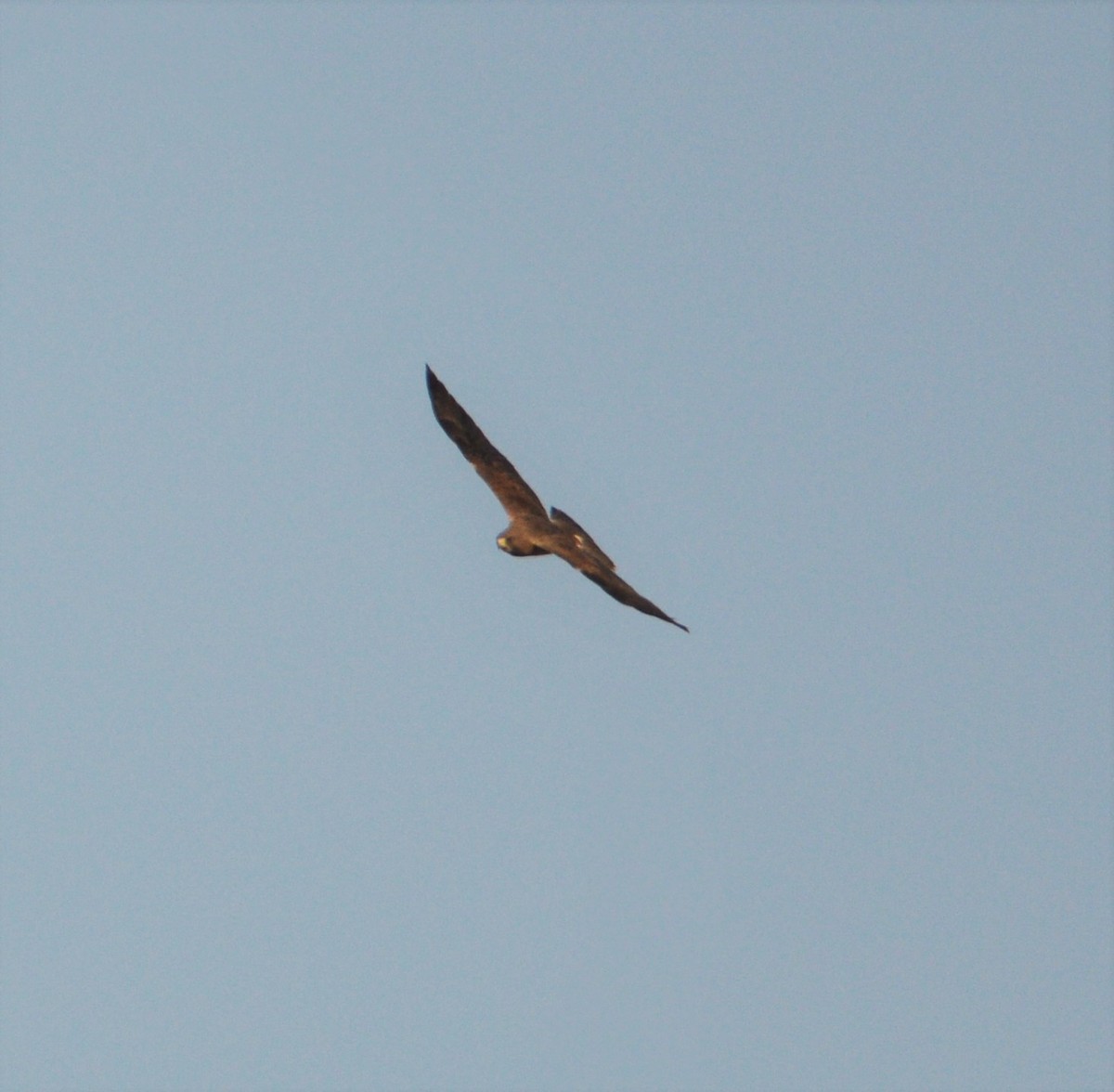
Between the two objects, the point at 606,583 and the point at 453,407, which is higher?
the point at 453,407

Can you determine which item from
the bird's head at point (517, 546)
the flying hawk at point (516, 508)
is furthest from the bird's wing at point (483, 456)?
the bird's head at point (517, 546)

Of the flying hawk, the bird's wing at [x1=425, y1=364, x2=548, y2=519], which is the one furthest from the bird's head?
the bird's wing at [x1=425, y1=364, x2=548, y2=519]

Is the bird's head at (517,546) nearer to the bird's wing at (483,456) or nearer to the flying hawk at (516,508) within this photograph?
the flying hawk at (516,508)

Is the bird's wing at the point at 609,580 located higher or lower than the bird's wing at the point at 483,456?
lower

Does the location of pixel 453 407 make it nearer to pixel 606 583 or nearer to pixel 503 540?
pixel 503 540

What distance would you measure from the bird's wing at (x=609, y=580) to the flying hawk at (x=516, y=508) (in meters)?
0.02

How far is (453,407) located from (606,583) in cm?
594

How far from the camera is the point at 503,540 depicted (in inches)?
1777

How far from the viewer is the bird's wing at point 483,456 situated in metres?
46.1

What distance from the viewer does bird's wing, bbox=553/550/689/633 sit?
41469 mm

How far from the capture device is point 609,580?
140ft

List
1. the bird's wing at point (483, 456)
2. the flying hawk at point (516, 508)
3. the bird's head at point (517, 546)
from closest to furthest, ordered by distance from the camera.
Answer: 1. the flying hawk at point (516, 508)
2. the bird's head at point (517, 546)
3. the bird's wing at point (483, 456)

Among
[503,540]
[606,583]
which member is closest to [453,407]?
[503,540]

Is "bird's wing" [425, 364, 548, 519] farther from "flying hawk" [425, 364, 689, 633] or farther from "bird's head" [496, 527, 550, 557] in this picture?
"bird's head" [496, 527, 550, 557]
